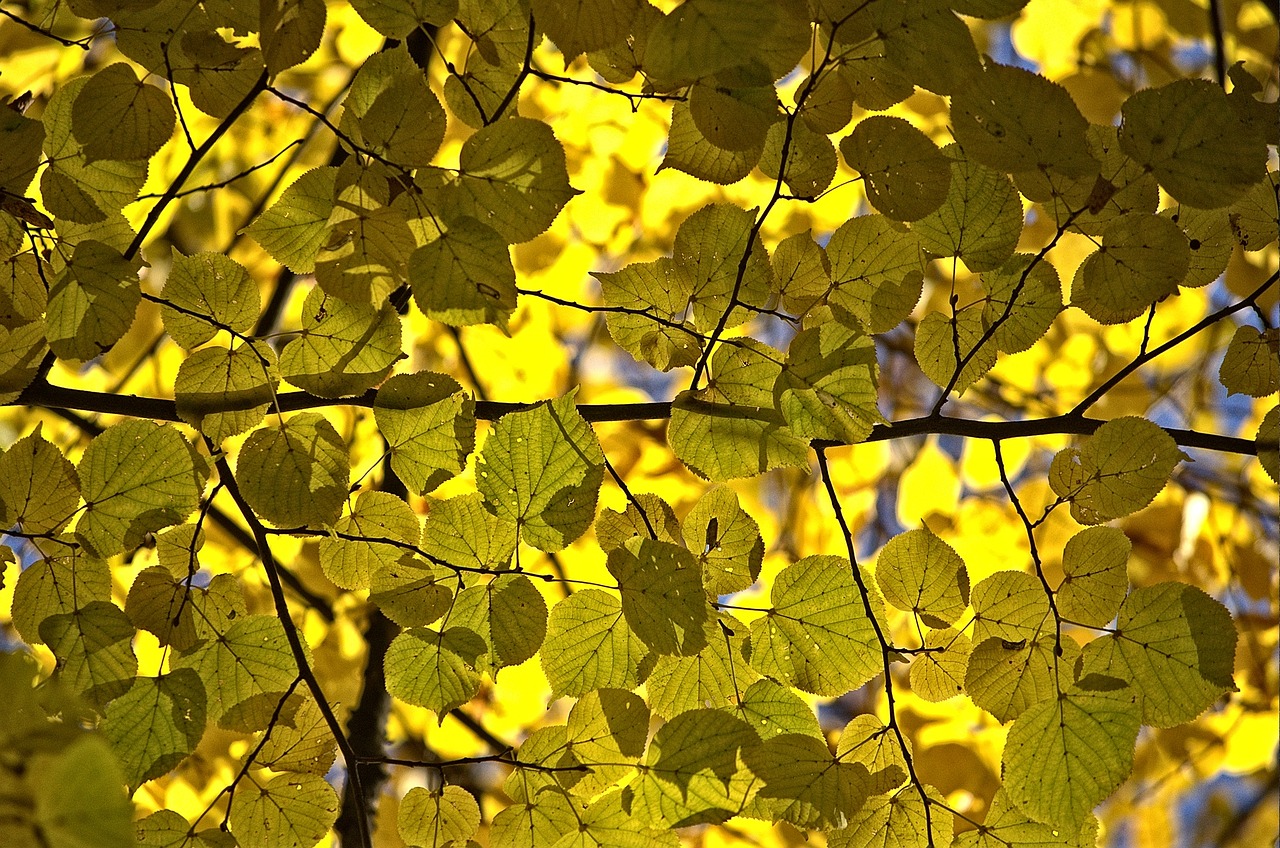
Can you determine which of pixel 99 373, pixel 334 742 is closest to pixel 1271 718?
pixel 334 742

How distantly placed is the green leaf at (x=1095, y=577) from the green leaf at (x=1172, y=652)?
0.08 ft

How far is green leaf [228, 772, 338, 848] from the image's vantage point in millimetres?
490

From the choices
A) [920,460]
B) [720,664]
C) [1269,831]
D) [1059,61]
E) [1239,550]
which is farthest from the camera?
[1269,831]

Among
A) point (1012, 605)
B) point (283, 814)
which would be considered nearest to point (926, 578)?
point (1012, 605)

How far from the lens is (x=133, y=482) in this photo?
435mm

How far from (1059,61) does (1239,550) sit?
0.88 m

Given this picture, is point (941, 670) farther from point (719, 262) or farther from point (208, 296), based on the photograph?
point (208, 296)

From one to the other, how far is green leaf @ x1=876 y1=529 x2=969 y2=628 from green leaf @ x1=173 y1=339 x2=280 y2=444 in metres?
0.34

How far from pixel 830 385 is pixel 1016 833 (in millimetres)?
259

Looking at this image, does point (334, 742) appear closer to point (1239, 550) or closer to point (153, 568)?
point (153, 568)

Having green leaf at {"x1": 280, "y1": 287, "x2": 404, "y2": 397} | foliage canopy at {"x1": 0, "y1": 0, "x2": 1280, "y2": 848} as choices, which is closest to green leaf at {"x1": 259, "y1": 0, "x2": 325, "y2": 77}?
foliage canopy at {"x1": 0, "y1": 0, "x2": 1280, "y2": 848}

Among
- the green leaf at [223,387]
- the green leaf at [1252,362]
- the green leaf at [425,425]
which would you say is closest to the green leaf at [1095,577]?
the green leaf at [1252,362]

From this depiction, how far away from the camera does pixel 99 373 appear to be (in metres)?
1.48

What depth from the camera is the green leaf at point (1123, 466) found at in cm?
47
